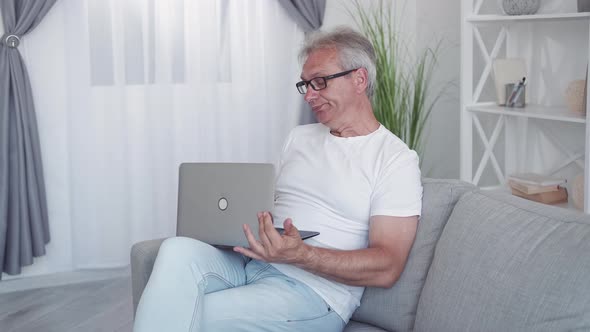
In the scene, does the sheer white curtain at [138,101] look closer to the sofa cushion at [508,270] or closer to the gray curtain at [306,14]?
the gray curtain at [306,14]

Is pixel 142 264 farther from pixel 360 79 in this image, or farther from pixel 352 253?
pixel 360 79

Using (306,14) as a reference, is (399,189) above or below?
below

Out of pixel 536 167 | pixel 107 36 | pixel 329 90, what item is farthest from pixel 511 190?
pixel 107 36

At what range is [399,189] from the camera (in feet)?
6.41

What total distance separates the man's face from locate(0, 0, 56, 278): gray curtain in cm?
170

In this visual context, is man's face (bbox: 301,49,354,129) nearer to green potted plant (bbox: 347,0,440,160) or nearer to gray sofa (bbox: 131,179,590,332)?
gray sofa (bbox: 131,179,590,332)

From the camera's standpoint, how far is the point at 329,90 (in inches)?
87.7

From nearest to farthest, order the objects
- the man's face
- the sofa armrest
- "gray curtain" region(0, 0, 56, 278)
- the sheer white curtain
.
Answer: the sofa armrest, the man's face, "gray curtain" region(0, 0, 56, 278), the sheer white curtain

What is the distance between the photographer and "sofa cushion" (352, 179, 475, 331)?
6.20 feet

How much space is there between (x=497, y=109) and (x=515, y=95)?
0.39 ft

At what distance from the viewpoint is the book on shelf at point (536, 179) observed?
126 inches

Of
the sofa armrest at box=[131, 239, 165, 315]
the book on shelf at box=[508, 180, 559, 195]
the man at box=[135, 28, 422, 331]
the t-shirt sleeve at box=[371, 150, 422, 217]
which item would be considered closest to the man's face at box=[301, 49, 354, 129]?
the man at box=[135, 28, 422, 331]

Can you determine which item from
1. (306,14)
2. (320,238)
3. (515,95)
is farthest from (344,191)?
(306,14)

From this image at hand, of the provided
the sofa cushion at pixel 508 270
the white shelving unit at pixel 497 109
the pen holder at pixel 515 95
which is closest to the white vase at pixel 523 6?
the white shelving unit at pixel 497 109
